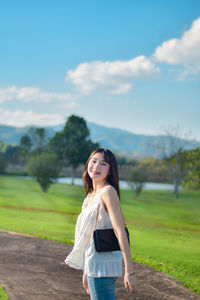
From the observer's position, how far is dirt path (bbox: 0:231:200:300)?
6.77m

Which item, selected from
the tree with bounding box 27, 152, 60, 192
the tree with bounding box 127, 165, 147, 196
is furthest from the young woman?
the tree with bounding box 127, 165, 147, 196

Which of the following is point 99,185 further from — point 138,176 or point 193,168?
point 193,168

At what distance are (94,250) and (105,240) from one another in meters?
0.17

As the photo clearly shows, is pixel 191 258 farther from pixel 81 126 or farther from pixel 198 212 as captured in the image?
→ pixel 81 126

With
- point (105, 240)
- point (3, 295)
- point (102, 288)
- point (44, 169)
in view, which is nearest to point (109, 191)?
point (105, 240)

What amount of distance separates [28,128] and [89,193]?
245 ft

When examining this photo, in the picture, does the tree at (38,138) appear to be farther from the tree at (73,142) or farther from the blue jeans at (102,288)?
the blue jeans at (102,288)

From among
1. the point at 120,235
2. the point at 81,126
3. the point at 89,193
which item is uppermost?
the point at 81,126

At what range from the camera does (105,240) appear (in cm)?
359

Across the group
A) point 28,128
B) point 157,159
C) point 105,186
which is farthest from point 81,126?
point 105,186

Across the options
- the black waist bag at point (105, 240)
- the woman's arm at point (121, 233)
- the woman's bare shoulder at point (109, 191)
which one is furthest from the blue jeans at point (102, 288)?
the woman's bare shoulder at point (109, 191)

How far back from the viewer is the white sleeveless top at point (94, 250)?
141 inches

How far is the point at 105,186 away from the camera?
12.1 feet

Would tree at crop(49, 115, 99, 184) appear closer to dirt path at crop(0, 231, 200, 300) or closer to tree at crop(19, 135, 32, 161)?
tree at crop(19, 135, 32, 161)
